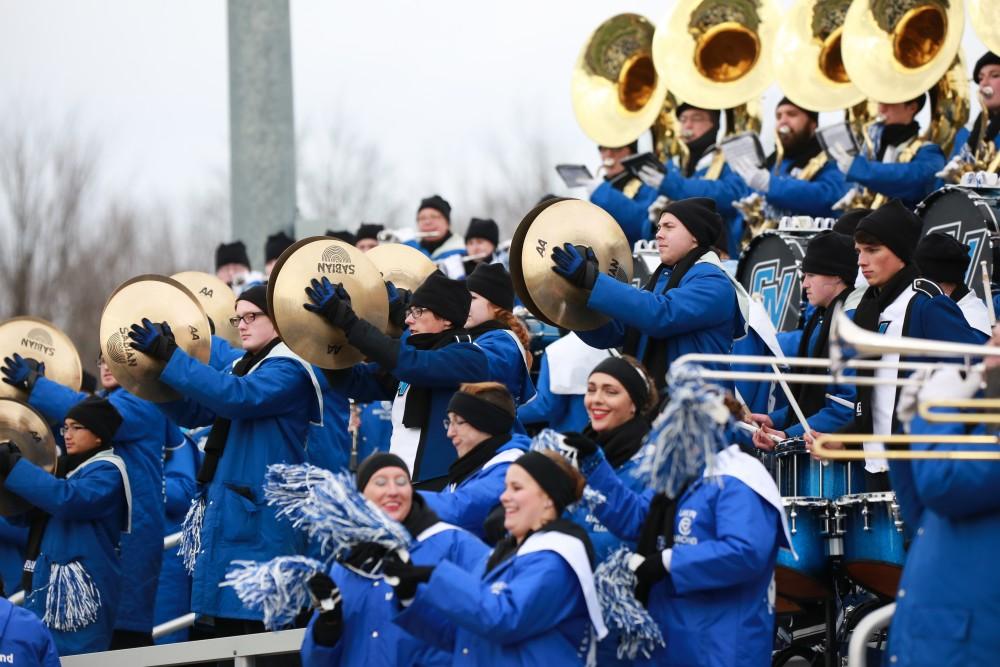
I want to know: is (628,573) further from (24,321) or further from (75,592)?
(24,321)

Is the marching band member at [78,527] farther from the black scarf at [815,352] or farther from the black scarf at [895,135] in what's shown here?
the black scarf at [895,135]

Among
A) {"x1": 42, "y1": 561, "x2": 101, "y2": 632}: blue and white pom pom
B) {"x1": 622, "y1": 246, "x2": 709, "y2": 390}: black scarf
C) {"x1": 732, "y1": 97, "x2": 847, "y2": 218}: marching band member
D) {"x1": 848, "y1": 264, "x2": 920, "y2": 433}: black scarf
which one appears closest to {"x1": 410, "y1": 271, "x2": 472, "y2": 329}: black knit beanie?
{"x1": 622, "y1": 246, "x2": 709, "y2": 390}: black scarf

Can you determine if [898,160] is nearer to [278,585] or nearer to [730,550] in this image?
[730,550]

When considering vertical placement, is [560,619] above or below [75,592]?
above

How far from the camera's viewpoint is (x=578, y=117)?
1338 centimetres

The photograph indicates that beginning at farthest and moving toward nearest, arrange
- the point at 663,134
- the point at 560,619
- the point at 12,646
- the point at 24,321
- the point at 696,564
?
the point at 663,134 < the point at 24,321 < the point at 12,646 < the point at 696,564 < the point at 560,619

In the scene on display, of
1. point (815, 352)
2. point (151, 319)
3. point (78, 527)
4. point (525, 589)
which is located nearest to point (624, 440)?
point (525, 589)

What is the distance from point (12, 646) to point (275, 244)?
6.73m

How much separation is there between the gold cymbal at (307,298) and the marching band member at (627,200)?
324 centimetres

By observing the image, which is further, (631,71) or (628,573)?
(631,71)

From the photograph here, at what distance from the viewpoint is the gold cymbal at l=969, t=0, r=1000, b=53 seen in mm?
9906

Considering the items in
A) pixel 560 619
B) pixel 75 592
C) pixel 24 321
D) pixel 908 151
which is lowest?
pixel 75 592

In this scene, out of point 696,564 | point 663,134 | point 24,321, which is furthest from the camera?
point 663,134

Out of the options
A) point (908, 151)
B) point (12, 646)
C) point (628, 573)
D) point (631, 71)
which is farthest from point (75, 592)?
point (631, 71)
